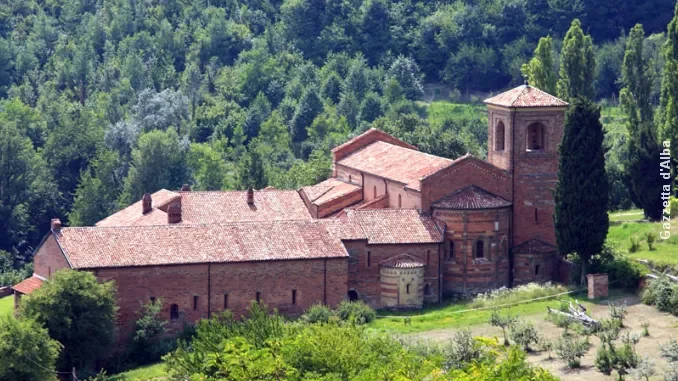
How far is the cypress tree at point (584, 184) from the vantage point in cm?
6912

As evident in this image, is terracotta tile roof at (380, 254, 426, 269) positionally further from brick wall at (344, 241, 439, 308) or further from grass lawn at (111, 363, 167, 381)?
grass lawn at (111, 363, 167, 381)

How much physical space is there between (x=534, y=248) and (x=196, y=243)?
14691mm

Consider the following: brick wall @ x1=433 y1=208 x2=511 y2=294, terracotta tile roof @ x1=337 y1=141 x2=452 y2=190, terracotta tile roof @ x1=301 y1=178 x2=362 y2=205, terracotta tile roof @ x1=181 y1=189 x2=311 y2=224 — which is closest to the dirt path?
brick wall @ x1=433 y1=208 x2=511 y2=294

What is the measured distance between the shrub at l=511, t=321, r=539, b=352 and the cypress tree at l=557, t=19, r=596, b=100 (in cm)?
2661

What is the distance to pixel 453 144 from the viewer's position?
90000 mm

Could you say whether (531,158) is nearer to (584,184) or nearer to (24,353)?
(584,184)

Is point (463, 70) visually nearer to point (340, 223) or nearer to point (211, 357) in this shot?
point (340, 223)

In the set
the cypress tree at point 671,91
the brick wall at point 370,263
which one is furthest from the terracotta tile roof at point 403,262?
the cypress tree at point 671,91

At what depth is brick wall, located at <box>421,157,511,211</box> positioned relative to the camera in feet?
236

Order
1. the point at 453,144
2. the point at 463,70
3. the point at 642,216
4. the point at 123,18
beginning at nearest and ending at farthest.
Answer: the point at 642,216
the point at 453,144
the point at 463,70
the point at 123,18

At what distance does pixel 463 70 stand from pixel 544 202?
4885 cm

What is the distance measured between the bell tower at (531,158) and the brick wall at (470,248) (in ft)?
6.14

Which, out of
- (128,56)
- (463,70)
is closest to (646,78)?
(463,70)

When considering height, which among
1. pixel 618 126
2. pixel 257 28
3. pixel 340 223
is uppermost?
pixel 257 28
